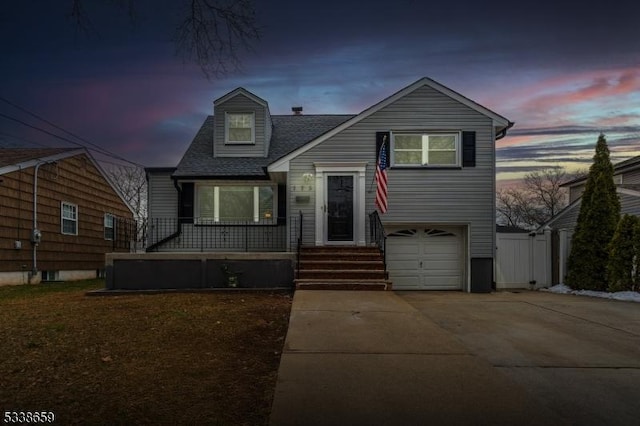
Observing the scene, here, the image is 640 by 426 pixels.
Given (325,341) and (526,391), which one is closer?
(526,391)

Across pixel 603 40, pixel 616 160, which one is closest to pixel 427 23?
pixel 603 40

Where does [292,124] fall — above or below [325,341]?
above

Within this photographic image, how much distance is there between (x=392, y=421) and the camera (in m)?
3.37

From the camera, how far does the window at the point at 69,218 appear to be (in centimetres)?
1791

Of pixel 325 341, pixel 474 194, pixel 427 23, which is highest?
pixel 427 23

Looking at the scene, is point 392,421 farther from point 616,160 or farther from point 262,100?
point 616,160

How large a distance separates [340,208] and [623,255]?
7.11m

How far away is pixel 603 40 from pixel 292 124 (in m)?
13.1

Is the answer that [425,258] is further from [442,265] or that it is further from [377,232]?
[377,232]

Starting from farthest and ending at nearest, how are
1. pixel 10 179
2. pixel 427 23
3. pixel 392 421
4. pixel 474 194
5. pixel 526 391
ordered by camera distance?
1. pixel 10 179
2. pixel 474 194
3. pixel 427 23
4. pixel 526 391
5. pixel 392 421

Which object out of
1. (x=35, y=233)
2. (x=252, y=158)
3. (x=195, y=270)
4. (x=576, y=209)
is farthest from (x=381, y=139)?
(x=35, y=233)

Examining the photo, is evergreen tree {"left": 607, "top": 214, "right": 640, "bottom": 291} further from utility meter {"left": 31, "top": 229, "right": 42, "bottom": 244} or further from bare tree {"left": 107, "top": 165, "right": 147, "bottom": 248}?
bare tree {"left": 107, "top": 165, "right": 147, "bottom": 248}

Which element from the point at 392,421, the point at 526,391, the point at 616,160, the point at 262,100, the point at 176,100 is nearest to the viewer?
the point at 392,421

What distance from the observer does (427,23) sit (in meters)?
5.21
